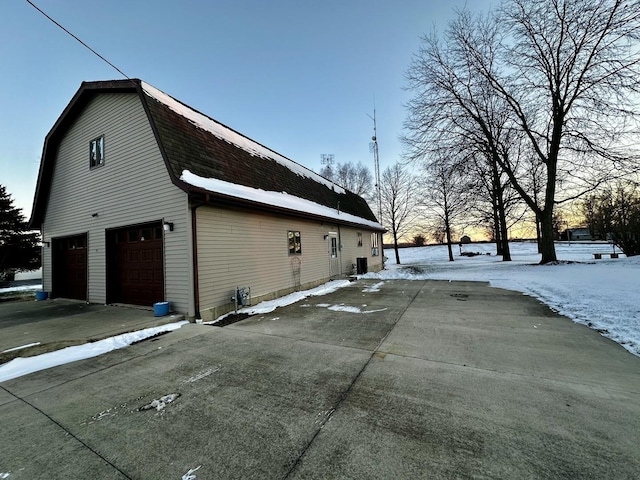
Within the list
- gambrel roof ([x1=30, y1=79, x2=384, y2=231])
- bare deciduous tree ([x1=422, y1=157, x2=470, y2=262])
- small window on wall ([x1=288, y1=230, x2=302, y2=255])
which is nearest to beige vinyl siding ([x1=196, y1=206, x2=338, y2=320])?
small window on wall ([x1=288, y1=230, x2=302, y2=255])

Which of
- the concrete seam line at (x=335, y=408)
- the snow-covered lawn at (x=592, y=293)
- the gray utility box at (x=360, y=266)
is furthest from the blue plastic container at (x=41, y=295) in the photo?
the snow-covered lawn at (x=592, y=293)

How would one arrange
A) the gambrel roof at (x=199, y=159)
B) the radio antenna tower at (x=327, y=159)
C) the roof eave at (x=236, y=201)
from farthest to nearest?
the radio antenna tower at (x=327, y=159)
the gambrel roof at (x=199, y=159)
the roof eave at (x=236, y=201)

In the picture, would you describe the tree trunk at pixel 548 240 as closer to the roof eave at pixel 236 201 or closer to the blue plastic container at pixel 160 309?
Result: the roof eave at pixel 236 201

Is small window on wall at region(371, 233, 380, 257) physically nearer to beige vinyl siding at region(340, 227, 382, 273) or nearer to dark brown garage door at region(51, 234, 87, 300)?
beige vinyl siding at region(340, 227, 382, 273)

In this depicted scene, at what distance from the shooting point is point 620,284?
7605 mm

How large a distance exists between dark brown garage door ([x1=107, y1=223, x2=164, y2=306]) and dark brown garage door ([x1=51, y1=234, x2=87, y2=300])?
1.93 metres

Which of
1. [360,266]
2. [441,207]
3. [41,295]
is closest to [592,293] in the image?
[360,266]

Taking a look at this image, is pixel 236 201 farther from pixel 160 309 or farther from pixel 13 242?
pixel 13 242

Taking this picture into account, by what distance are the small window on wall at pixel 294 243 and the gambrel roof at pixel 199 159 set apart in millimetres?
867

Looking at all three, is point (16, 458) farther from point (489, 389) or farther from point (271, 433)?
point (489, 389)

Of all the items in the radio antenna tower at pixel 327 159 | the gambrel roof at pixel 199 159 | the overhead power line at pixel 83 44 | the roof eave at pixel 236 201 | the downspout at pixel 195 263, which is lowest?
the downspout at pixel 195 263

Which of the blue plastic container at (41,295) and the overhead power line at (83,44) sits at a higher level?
the overhead power line at (83,44)

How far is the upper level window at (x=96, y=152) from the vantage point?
824 cm

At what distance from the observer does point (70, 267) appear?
9.57 metres
